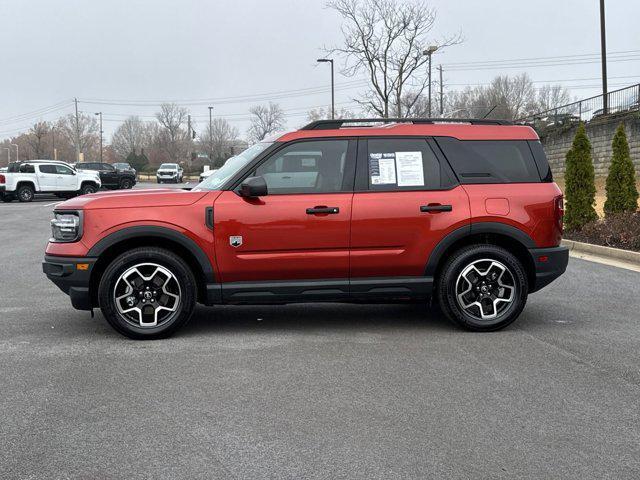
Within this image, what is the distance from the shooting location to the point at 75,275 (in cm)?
633

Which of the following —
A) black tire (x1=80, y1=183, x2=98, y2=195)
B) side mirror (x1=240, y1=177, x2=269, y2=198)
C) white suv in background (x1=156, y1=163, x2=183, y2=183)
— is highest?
white suv in background (x1=156, y1=163, x2=183, y2=183)

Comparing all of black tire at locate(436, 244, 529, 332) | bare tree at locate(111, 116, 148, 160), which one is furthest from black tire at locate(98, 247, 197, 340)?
bare tree at locate(111, 116, 148, 160)

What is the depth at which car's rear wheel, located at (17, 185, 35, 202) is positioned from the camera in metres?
33.1

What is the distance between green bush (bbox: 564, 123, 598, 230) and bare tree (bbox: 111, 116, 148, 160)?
13411 centimetres

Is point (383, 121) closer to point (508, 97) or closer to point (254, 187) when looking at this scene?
point (254, 187)

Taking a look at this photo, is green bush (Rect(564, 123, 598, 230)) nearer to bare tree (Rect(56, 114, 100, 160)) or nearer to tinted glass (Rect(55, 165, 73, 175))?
tinted glass (Rect(55, 165, 73, 175))

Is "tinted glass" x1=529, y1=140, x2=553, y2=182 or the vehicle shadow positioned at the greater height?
"tinted glass" x1=529, y1=140, x2=553, y2=182

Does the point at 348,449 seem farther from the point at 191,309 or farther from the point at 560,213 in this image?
the point at 560,213

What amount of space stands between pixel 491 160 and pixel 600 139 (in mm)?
28263

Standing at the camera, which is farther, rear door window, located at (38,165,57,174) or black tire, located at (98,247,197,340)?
rear door window, located at (38,165,57,174)

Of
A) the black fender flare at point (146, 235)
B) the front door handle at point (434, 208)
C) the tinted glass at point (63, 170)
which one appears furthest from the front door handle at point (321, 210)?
the tinted glass at point (63, 170)

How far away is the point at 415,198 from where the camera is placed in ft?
21.8

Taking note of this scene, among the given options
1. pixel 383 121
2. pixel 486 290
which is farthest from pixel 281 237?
pixel 486 290

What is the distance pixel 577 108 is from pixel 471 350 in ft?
118
